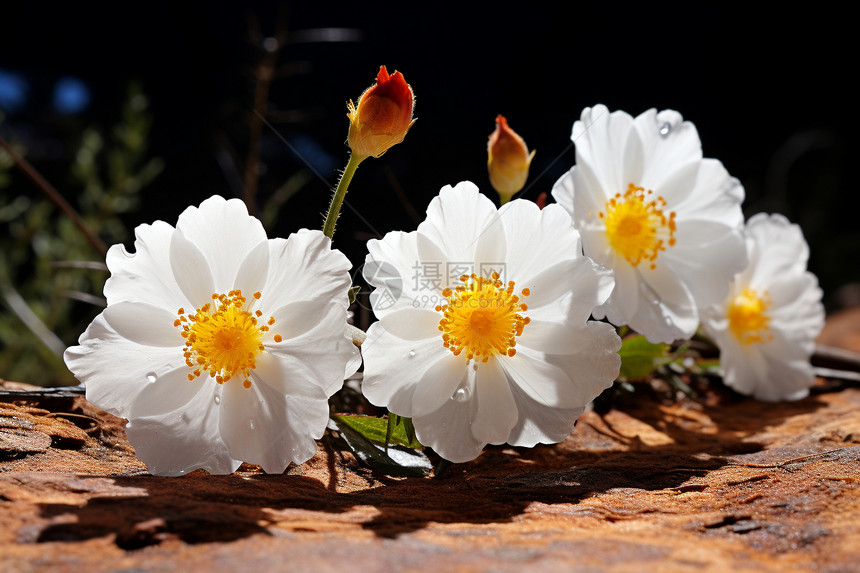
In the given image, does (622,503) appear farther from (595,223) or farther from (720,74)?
(720,74)

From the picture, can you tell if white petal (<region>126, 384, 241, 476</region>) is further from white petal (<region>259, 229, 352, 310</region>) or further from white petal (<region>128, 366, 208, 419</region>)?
white petal (<region>259, 229, 352, 310</region>)

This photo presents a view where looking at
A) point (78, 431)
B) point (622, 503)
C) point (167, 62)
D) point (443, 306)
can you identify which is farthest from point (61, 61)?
point (622, 503)

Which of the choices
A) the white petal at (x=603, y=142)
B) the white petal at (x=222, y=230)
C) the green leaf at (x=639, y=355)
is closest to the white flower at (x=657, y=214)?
the white petal at (x=603, y=142)

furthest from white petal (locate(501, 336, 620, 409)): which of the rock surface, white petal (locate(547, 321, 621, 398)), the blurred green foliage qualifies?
the blurred green foliage

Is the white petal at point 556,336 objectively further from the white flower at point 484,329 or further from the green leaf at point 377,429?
the green leaf at point 377,429

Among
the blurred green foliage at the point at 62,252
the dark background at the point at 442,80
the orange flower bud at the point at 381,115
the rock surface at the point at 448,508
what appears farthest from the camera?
the dark background at the point at 442,80
